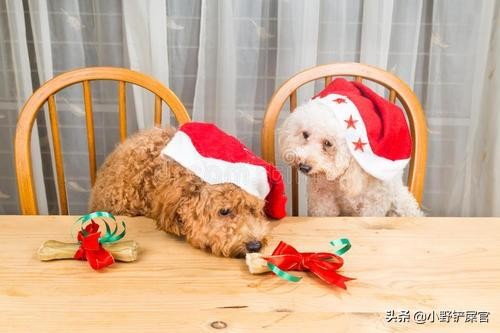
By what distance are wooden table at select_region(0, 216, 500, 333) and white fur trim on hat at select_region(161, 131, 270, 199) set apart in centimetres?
14

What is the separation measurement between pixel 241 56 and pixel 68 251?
A: 0.92m

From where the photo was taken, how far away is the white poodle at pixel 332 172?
100 cm

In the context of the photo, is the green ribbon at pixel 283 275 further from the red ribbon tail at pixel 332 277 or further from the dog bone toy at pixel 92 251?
the dog bone toy at pixel 92 251

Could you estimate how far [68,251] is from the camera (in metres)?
0.79

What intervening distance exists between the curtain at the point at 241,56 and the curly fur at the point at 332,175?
14.0 inches

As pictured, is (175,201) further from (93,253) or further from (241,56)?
(241,56)

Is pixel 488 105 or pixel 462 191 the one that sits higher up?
pixel 488 105

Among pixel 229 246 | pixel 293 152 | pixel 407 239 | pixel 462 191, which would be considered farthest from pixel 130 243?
pixel 462 191

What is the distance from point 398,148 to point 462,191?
78cm

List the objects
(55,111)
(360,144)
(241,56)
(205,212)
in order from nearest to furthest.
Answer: (205,212)
(360,144)
(55,111)
(241,56)

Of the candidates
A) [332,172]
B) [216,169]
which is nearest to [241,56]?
[332,172]

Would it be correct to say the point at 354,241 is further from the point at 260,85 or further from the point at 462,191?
the point at 462,191

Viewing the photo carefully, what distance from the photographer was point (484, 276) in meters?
0.76

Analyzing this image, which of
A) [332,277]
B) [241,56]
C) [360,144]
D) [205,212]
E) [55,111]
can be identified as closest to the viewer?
[332,277]
